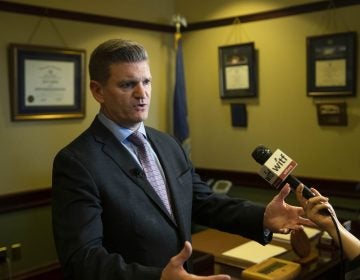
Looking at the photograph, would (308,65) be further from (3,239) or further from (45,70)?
(3,239)

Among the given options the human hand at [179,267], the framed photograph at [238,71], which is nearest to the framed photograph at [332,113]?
the framed photograph at [238,71]

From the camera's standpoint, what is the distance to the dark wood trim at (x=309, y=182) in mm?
3486

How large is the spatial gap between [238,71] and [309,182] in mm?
1153

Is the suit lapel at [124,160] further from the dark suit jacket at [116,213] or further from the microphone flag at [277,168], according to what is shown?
the microphone flag at [277,168]

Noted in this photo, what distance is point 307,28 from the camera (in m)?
3.64

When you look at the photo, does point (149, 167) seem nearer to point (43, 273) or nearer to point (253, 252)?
point (253, 252)

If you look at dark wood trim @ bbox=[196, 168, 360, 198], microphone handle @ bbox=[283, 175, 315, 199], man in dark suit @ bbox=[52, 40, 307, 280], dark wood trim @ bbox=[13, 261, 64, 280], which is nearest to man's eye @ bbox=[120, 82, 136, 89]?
man in dark suit @ bbox=[52, 40, 307, 280]

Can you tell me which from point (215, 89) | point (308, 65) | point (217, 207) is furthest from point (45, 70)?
point (217, 207)

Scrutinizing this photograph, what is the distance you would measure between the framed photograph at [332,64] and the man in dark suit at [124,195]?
2228 millimetres

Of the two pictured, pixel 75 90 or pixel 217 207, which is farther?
pixel 75 90

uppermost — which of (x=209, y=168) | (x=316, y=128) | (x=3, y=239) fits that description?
(x=316, y=128)

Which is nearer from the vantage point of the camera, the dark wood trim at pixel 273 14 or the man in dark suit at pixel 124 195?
the man in dark suit at pixel 124 195

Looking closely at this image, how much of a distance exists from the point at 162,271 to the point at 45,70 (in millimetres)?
2836

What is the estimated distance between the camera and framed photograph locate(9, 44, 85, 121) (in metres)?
3.36
